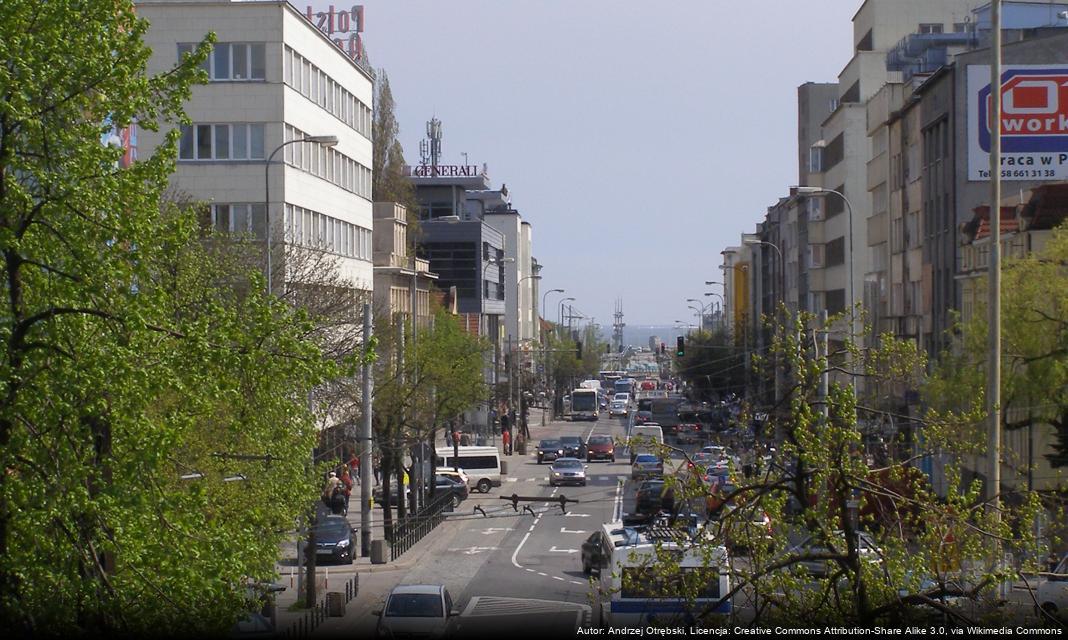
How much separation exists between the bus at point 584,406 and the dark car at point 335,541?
76.8m

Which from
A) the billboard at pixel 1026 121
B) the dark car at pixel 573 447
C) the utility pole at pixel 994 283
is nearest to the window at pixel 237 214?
the billboard at pixel 1026 121

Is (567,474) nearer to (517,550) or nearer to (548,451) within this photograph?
(548,451)

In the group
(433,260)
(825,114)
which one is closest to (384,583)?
(433,260)

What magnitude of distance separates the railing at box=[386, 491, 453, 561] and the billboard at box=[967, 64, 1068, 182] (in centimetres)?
2256

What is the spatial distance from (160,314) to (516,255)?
441ft

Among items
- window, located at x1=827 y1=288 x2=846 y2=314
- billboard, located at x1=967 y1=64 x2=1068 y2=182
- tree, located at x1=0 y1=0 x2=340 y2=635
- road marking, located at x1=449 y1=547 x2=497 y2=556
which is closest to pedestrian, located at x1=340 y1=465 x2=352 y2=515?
road marking, located at x1=449 y1=547 x2=497 y2=556

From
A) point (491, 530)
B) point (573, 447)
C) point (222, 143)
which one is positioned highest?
point (222, 143)

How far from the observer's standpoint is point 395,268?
233ft

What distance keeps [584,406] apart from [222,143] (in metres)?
68.2

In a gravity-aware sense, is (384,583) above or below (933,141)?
below

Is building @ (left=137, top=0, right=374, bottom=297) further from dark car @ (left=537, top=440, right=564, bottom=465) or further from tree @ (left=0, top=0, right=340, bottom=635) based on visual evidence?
tree @ (left=0, top=0, right=340, bottom=635)

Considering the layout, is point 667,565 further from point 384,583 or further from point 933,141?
point 933,141

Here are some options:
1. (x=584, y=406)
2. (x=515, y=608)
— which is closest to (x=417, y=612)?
(x=515, y=608)

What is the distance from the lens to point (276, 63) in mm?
48375
